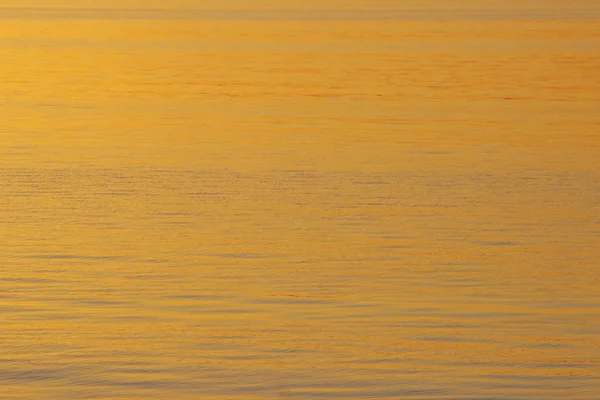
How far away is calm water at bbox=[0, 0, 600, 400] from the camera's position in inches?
497

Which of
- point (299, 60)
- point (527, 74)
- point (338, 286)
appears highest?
point (299, 60)

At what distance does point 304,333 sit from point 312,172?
796cm

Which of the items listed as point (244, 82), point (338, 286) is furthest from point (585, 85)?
point (338, 286)

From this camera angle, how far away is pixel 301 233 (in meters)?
17.7

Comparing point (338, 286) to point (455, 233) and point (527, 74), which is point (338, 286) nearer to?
point (455, 233)

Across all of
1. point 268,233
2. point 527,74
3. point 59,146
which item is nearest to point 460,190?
point 268,233

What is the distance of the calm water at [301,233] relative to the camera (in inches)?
497

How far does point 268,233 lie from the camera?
17.6 metres

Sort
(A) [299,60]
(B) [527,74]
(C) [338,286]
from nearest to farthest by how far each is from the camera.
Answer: (C) [338,286] < (B) [527,74] < (A) [299,60]

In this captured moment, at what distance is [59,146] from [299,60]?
49.7 ft

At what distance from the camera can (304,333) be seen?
13.6 meters

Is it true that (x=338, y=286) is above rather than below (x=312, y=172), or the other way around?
below

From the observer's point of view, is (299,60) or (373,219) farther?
(299,60)

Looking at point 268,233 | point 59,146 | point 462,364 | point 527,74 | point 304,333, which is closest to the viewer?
point 462,364
